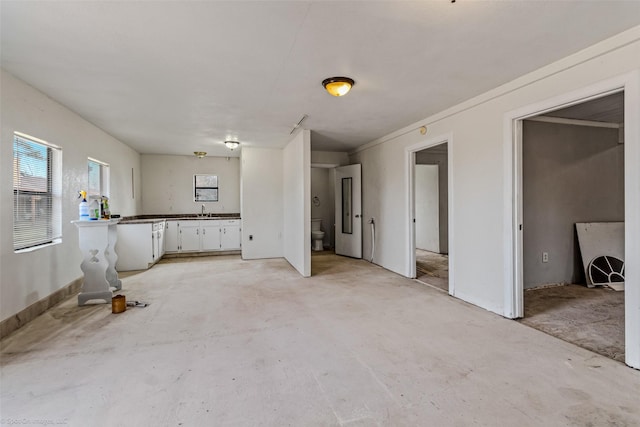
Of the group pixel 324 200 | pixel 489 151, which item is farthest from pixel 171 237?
pixel 489 151

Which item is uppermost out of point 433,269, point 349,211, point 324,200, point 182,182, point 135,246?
point 182,182

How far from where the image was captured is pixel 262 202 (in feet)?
21.9

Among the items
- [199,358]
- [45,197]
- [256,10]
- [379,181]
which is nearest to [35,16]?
[256,10]

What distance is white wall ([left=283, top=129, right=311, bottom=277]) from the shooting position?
16.3ft

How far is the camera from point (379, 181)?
18.8 ft

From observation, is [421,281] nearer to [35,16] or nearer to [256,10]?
[256,10]

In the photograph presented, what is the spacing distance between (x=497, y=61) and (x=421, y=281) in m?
3.10

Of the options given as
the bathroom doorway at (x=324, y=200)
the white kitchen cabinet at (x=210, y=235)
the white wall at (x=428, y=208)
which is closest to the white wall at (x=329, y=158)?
the bathroom doorway at (x=324, y=200)

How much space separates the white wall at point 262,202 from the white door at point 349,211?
4.36 ft

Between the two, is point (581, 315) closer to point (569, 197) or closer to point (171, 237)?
point (569, 197)

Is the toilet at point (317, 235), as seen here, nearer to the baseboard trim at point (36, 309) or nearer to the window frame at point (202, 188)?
the window frame at point (202, 188)

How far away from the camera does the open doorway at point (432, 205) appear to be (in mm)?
6906

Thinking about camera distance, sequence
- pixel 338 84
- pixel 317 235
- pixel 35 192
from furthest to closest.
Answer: pixel 317 235
pixel 35 192
pixel 338 84

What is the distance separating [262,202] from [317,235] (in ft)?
5.67
